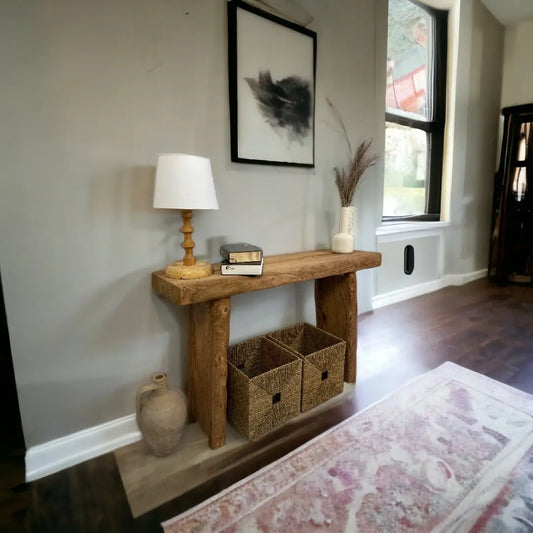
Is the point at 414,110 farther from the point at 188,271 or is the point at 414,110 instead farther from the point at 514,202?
the point at 188,271

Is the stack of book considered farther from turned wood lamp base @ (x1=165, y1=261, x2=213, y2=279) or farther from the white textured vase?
the white textured vase

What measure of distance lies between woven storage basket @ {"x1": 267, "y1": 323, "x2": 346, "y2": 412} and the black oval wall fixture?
1772mm

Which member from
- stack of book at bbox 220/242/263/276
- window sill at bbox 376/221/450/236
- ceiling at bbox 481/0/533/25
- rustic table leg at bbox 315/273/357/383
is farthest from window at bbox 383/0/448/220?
stack of book at bbox 220/242/263/276

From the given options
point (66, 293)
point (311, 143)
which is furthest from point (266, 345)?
point (311, 143)

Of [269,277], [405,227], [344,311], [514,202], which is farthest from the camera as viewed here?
[514,202]

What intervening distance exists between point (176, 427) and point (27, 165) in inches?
43.3

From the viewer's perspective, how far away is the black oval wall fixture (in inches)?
127

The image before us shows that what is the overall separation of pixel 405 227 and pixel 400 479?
2.42m

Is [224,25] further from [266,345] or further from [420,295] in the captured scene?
[420,295]

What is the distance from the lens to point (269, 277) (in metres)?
1.39

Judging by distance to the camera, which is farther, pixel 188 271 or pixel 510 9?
pixel 510 9

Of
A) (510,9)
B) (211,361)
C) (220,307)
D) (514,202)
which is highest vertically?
(510,9)

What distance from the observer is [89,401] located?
1.33m

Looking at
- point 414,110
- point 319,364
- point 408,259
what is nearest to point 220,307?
point 319,364
